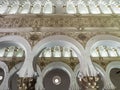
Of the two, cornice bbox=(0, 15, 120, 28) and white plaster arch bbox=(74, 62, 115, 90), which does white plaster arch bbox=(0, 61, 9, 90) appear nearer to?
cornice bbox=(0, 15, 120, 28)

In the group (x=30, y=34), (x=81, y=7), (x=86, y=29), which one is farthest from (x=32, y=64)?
(x=81, y=7)

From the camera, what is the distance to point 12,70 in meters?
8.35

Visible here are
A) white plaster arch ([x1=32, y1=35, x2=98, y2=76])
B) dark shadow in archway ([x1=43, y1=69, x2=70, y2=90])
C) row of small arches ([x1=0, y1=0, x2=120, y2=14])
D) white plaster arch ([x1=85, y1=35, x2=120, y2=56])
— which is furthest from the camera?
dark shadow in archway ([x1=43, y1=69, x2=70, y2=90])

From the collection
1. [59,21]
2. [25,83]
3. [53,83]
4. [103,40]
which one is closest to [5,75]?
[53,83]

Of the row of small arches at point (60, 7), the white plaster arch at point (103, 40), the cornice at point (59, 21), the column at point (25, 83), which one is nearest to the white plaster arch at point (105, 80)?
the white plaster arch at point (103, 40)

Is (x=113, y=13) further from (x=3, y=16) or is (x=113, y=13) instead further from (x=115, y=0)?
(x=3, y=16)

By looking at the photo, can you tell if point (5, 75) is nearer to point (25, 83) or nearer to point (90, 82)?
point (25, 83)

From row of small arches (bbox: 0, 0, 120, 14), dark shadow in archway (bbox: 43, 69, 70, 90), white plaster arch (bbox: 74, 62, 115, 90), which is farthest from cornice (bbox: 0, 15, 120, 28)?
dark shadow in archway (bbox: 43, 69, 70, 90)

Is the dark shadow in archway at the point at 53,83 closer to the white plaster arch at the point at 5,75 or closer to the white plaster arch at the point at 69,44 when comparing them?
the white plaster arch at the point at 5,75

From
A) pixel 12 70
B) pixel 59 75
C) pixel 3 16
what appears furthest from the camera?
pixel 59 75

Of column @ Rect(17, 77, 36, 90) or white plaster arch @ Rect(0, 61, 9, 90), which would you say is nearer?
column @ Rect(17, 77, 36, 90)

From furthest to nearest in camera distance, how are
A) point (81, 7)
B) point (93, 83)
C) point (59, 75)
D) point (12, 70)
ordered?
point (59, 75) → point (12, 70) → point (81, 7) → point (93, 83)

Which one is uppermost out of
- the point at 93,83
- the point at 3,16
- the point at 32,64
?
the point at 3,16

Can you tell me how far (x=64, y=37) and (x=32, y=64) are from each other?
62.5 inches
